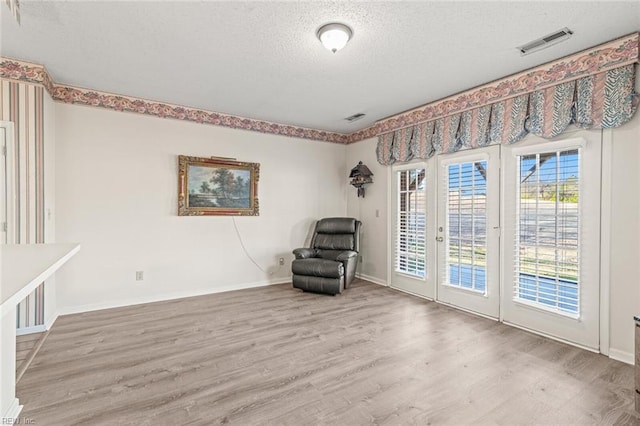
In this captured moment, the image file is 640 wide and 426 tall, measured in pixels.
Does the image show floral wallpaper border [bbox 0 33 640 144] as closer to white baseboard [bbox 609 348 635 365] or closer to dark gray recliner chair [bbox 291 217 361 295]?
dark gray recliner chair [bbox 291 217 361 295]

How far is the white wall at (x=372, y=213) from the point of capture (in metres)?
5.15

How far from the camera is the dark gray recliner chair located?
4.44 meters

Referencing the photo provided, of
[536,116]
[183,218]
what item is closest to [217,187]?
[183,218]

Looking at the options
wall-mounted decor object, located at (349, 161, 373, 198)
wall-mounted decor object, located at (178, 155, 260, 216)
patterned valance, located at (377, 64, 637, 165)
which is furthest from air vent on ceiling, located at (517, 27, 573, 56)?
wall-mounted decor object, located at (178, 155, 260, 216)

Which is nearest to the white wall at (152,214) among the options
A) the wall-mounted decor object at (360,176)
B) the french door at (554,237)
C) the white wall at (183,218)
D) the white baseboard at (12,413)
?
the white wall at (183,218)

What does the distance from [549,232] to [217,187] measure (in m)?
4.14

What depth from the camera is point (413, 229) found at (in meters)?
4.58

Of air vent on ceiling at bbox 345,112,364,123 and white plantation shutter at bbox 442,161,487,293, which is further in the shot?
air vent on ceiling at bbox 345,112,364,123

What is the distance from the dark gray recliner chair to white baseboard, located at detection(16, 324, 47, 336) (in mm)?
2852

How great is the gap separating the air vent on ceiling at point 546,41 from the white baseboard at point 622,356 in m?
2.64

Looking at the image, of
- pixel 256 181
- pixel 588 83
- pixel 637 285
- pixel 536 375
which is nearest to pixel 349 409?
pixel 536 375

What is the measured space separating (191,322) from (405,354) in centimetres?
227

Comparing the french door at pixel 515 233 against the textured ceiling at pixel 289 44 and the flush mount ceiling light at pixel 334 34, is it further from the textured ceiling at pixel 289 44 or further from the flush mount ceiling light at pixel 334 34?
the flush mount ceiling light at pixel 334 34

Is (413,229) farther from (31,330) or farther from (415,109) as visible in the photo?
(31,330)
